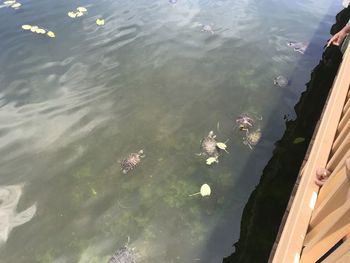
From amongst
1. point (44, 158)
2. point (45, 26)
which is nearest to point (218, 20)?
point (45, 26)

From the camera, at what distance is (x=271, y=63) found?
7.30 meters

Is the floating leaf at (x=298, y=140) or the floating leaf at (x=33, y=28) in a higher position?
the floating leaf at (x=33, y=28)

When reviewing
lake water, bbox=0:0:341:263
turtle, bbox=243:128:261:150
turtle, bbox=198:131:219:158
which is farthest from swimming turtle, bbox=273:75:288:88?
turtle, bbox=198:131:219:158

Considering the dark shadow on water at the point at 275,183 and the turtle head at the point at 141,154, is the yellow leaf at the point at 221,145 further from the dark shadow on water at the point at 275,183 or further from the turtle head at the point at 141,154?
the turtle head at the point at 141,154

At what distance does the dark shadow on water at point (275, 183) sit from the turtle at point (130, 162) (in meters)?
1.77

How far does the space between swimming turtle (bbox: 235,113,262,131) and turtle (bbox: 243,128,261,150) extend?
5.0 inches

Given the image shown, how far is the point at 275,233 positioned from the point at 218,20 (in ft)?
21.8

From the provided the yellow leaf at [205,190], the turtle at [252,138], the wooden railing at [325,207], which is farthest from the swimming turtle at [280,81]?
the yellow leaf at [205,190]

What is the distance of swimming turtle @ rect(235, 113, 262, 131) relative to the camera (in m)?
5.71

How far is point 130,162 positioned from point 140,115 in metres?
1.29

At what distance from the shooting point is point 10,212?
463 cm

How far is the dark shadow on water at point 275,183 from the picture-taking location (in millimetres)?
4070

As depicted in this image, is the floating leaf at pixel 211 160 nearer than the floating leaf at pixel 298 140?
Yes

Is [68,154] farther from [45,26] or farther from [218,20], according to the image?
[218,20]
